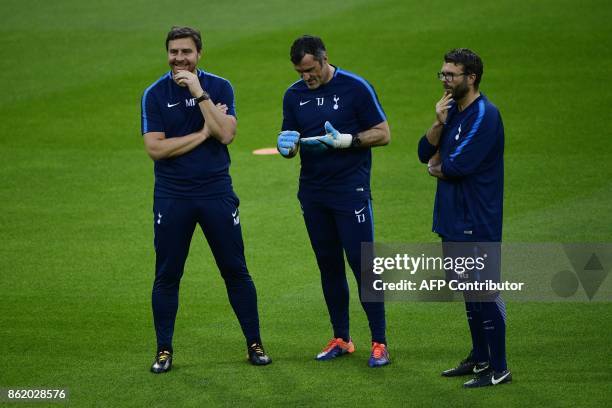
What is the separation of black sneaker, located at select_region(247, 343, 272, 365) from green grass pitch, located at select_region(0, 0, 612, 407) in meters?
0.10

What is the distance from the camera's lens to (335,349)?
7754 millimetres

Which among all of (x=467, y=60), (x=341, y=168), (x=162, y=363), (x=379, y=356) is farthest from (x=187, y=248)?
(x=467, y=60)

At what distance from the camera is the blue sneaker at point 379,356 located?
751 cm

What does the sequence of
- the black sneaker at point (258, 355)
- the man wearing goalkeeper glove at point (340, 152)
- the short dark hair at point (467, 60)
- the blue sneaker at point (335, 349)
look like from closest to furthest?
the short dark hair at point (467, 60), the man wearing goalkeeper glove at point (340, 152), the black sneaker at point (258, 355), the blue sneaker at point (335, 349)

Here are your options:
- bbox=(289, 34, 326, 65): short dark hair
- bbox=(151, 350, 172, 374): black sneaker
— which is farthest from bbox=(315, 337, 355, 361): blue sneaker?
bbox=(289, 34, 326, 65): short dark hair

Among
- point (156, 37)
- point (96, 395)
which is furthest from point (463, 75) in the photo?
point (156, 37)

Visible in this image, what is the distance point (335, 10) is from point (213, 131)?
47.7 feet

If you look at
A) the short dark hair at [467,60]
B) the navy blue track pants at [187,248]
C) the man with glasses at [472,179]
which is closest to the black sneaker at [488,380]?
the man with glasses at [472,179]

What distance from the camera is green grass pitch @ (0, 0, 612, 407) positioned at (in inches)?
289

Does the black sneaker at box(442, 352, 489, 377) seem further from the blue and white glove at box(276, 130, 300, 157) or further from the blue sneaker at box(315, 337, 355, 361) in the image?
the blue and white glove at box(276, 130, 300, 157)

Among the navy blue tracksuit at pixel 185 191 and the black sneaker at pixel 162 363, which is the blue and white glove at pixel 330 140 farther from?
the black sneaker at pixel 162 363

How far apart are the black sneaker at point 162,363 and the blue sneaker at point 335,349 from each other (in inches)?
42.0

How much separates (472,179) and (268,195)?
573 centimetres

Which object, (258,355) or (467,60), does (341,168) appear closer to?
(467,60)
